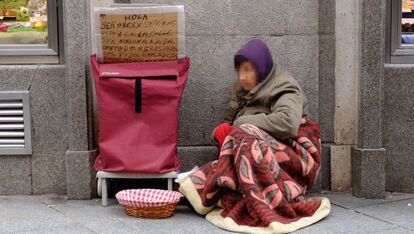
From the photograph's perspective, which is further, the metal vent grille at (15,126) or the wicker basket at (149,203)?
the metal vent grille at (15,126)

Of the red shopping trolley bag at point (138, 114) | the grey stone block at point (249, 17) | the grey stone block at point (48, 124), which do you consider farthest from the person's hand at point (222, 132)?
the grey stone block at point (48, 124)

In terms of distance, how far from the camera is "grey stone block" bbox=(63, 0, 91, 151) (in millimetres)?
5383

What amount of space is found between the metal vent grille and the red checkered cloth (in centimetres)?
104

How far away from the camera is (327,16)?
18.7ft

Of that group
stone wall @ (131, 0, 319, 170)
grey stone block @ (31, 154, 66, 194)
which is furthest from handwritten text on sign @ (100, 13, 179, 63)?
grey stone block @ (31, 154, 66, 194)

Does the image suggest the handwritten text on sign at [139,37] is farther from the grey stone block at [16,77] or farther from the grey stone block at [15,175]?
the grey stone block at [15,175]

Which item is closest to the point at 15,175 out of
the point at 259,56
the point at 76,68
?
the point at 76,68

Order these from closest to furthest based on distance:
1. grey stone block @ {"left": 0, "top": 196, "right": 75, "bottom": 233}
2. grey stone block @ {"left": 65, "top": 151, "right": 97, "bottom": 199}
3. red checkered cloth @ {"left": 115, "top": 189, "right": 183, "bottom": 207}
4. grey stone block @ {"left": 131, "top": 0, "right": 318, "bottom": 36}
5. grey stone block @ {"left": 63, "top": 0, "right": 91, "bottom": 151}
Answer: grey stone block @ {"left": 0, "top": 196, "right": 75, "bottom": 233}, red checkered cloth @ {"left": 115, "top": 189, "right": 183, "bottom": 207}, grey stone block @ {"left": 63, "top": 0, "right": 91, "bottom": 151}, grey stone block @ {"left": 65, "top": 151, "right": 97, "bottom": 199}, grey stone block @ {"left": 131, "top": 0, "right": 318, "bottom": 36}

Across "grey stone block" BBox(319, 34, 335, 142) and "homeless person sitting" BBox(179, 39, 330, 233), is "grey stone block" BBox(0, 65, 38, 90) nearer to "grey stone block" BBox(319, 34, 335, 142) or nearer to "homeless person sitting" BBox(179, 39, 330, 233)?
"homeless person sitting" BBox(179, 39, 330, 233)

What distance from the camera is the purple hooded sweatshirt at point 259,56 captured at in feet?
16.8

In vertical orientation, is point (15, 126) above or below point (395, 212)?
above

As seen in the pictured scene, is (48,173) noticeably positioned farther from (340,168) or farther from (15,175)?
(340,168)

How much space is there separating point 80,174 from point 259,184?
1521 mm

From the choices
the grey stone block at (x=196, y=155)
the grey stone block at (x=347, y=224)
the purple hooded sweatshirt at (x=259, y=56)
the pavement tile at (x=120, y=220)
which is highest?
the purple hooded sweatshirt at (x=259, y=56)
